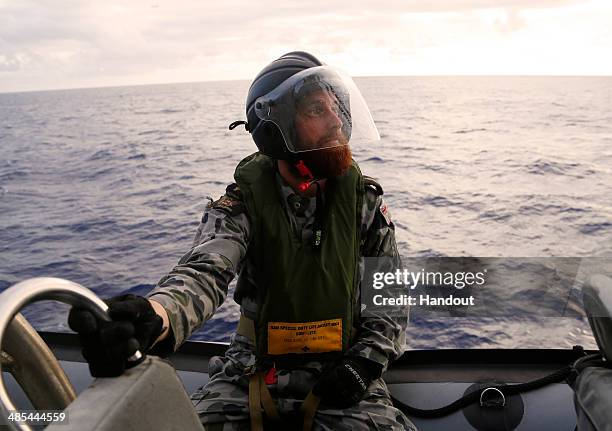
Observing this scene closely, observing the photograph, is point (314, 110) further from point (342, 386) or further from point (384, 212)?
point (342, 386)

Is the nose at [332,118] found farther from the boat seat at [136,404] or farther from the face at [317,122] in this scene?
the boat seat at [136,404]

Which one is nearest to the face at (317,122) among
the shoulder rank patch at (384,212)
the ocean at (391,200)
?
the shoulder rank patch at (384,212)

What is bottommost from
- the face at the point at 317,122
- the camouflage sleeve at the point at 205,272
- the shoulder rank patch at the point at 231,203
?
the camouflage sleeve at the point at 205,272

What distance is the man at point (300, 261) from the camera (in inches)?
65.8

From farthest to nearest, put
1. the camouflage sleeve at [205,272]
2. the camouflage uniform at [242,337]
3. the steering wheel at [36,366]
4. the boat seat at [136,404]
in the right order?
the camouflage uniform at [242,337] → the camouflage sleeve at [205,272] → the steering wheel at [36,366] → the boat seat at [136,404]

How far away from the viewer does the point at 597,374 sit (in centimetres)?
143

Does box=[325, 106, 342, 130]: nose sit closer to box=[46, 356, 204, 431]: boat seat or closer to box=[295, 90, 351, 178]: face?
box=[295, 90, 351, 178]: face

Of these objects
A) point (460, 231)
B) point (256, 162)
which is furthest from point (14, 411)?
point (460, 231)

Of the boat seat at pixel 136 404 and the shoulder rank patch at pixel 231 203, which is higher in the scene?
the shoulder rank patch at pixel 231 203

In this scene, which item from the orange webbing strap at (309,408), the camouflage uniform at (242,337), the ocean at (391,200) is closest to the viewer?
the camouflage uniform at (242,337)

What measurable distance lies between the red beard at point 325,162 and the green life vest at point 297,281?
0.11m

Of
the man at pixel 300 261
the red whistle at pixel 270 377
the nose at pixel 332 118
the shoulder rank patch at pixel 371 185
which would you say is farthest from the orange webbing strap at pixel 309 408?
the nose at pixel 332 118

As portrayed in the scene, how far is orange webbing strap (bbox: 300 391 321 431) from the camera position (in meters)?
1.64

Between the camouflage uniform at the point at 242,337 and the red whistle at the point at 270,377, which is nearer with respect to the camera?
the camouflage uniform at the point at 242,337
